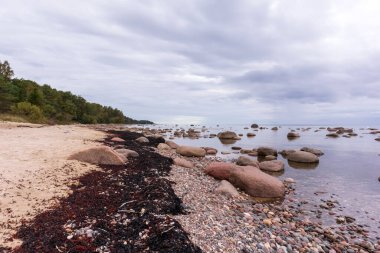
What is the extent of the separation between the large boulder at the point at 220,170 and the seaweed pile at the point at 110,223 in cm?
552

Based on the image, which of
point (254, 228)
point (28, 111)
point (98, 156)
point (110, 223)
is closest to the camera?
point (110, 223)

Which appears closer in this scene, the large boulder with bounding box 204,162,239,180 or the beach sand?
the beach sand

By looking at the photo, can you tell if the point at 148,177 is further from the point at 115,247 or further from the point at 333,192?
the point at 333,192

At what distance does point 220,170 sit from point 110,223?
32.3 feet

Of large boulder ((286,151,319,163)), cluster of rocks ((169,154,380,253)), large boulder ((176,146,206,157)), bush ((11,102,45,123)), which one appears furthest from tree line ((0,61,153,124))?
cluster of rocks ((169,154,380,253))

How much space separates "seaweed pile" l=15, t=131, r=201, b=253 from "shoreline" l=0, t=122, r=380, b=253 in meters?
0.46

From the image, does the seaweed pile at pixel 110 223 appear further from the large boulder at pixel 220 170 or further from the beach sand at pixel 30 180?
the large boulder at pixel 220 170

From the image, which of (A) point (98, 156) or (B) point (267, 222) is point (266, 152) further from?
(B) point (267, 222)

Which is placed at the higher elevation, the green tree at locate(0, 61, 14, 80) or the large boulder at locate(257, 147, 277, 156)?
the green tree at locate(0, 61, 14, 80)

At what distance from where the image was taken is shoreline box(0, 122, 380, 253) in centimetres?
755

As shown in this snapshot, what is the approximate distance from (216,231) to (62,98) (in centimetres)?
10351

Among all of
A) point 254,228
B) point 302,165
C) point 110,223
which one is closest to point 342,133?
point 302,165

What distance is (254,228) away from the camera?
902cm

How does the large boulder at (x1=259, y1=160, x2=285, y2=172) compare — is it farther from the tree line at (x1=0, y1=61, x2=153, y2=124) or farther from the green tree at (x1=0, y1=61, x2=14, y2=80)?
the green tree at (x1=0, y1=61, x2=14, y2=80)
